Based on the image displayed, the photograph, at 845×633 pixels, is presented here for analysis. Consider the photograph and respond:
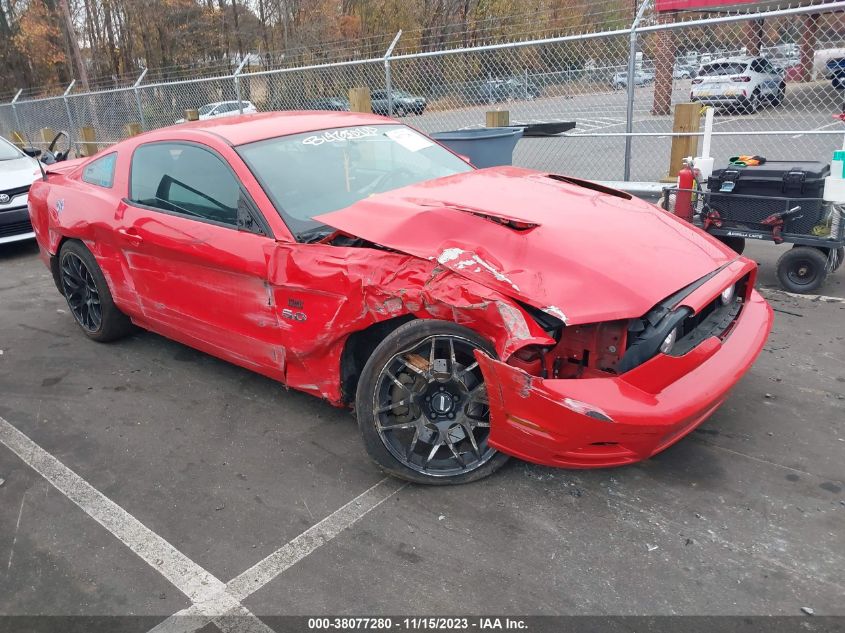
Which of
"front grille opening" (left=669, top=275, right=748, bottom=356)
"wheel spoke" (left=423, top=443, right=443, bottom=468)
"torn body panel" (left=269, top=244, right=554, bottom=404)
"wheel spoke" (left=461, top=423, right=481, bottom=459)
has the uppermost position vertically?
"torn body panel" (left=269, top=244, right=554, bottom=404)

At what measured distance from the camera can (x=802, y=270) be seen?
16.1 feet

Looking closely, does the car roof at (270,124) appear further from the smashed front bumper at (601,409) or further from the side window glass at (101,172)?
the smashed front bumper at (601,409)

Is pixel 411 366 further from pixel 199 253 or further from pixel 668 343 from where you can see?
pixel 199 253

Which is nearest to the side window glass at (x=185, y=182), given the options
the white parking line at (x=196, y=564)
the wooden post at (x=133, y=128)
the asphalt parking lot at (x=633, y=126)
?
the white parking line at (x=196, y=564)

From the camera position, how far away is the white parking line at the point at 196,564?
7.21ft

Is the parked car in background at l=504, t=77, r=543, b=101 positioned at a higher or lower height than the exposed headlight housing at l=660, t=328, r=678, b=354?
higher

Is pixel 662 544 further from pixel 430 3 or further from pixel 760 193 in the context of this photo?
pixel 430 3

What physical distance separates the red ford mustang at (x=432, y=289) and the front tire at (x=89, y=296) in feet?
1.19

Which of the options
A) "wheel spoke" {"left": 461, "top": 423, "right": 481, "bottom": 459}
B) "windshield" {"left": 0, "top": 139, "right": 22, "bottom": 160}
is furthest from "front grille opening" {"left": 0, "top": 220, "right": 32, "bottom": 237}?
"wheel spoke" {"left": 461, "top": 423, "right": 481, "bottom": 459}

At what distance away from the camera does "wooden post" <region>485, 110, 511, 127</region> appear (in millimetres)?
8461

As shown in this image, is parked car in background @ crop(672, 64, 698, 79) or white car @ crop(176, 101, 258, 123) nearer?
parked car in background @ crop(672, 64, 698, 79)

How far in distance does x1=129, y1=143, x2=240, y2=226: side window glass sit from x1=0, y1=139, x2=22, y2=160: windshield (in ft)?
18.1

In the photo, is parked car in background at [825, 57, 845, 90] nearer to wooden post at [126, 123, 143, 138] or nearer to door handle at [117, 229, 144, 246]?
door handle at [117, 229, 144, 246]

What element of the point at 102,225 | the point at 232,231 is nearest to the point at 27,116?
the point at 102,225
